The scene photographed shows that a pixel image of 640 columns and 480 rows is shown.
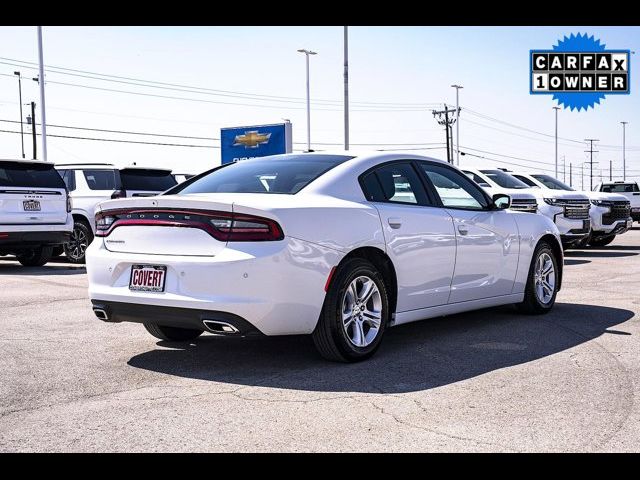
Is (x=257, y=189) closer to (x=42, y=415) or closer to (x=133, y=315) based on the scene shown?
(x=133, y=315)

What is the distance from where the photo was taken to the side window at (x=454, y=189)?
6832 mm

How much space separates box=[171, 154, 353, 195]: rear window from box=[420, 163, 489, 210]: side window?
0.98 m

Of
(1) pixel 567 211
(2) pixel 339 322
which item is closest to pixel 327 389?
(2) pixel 339 322

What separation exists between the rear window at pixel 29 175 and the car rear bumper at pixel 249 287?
28.3 ft

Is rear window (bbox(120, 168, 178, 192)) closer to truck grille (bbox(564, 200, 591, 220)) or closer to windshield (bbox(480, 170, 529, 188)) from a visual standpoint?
windshield (bbox(480, 170, 529, 188))

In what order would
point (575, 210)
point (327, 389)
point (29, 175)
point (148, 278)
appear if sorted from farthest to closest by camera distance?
point (575, 210) < point (29, 175) < point (148, 278) < point (327, 389)

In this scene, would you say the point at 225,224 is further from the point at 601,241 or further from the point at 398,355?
the point at 601,241

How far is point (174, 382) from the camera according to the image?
5172 mm

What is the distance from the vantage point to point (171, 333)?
6.54m

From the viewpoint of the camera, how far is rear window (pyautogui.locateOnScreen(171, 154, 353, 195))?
5.87m

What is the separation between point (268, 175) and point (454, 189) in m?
1.83

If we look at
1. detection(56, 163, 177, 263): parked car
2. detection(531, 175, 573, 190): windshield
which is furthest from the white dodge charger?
detection(531, 175, 573, 190): windshield

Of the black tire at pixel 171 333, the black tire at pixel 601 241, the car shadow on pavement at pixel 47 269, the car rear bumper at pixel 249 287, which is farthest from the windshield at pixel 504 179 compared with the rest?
the car rear bumper at pixel 249 287
